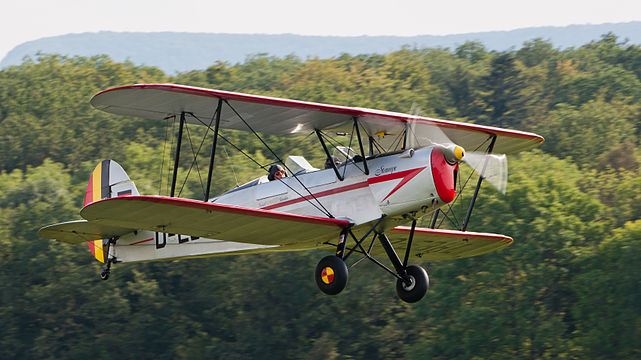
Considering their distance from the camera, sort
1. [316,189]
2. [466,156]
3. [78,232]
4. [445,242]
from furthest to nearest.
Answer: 1. [445,242]
2. [78,232]
3. [466,156]
4. [316,189]

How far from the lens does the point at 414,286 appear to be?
35.9 ft

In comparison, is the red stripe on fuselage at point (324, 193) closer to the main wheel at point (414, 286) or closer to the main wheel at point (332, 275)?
the main wheel at point (332, 275)

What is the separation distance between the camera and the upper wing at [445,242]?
12164 millimetres

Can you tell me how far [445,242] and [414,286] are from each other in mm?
1844

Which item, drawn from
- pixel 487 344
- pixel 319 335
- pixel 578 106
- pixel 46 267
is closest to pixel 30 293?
pixel 46 267

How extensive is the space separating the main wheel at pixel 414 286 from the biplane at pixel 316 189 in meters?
0.01

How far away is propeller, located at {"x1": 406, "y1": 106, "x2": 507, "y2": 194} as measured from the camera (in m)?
9.98

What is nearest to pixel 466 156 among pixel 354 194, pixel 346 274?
pixel 354 194

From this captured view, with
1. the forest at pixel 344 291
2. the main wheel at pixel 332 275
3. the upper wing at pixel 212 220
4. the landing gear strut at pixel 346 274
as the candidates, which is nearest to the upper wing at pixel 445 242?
the landing gear strut at pixel 346 274

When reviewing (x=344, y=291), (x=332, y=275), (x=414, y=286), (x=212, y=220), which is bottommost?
(x=344, y=291)

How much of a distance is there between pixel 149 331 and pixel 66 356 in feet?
10.6

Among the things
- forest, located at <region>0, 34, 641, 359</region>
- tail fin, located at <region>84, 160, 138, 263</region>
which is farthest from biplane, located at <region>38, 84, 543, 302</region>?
forest, located at <region>0, 34, 641, 359</region>

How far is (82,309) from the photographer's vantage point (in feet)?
98.0

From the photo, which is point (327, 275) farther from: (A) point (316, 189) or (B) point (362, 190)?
(A) point (316, 189)
